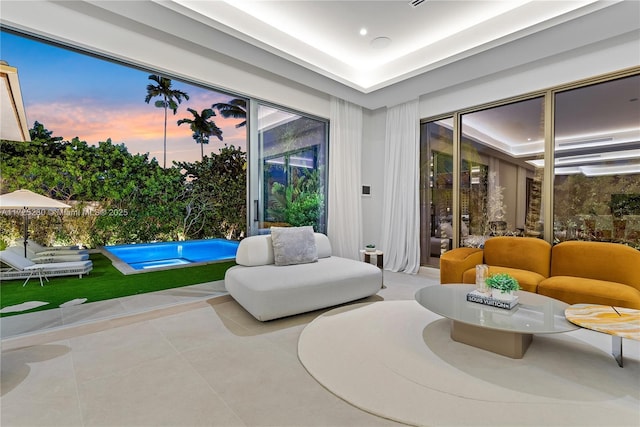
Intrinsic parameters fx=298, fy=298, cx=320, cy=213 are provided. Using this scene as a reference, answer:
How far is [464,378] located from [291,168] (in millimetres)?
3726

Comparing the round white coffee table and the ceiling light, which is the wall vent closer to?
the round white coffee table

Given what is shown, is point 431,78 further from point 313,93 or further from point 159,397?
point 159,397

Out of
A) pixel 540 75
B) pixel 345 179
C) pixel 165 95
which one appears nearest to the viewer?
pixel 540 75

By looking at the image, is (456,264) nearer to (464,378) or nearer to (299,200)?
(464,378)

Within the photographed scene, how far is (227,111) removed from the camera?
632 cm

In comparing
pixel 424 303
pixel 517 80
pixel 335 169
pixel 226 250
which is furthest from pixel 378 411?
pixel 226 250

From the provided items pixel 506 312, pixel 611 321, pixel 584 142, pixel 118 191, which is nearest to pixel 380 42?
pixel 584 142

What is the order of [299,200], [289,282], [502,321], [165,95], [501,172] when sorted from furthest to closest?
1. [165,95]
2. [299,200]
3. [501,172]
4. [289,282]
5. [502,321]

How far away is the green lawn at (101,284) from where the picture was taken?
3.28 m

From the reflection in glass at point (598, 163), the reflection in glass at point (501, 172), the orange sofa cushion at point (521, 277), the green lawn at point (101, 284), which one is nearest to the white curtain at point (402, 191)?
the reflection in glass at point (501, 172)

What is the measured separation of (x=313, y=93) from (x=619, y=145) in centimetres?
407

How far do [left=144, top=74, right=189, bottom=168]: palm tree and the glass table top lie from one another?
21.5 ft

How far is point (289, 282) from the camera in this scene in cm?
299

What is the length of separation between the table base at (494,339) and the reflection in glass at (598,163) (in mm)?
2153
